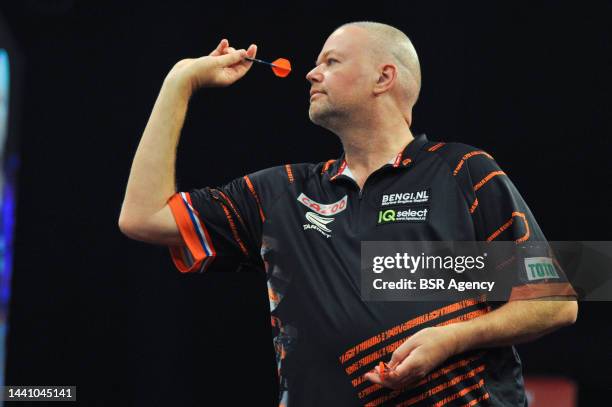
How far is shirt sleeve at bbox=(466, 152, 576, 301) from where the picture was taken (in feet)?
5.84

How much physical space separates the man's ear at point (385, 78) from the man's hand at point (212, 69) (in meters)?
0.34

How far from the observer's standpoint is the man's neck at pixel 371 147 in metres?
2.06

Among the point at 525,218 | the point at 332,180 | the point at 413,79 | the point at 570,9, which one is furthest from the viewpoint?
the point at 570,9

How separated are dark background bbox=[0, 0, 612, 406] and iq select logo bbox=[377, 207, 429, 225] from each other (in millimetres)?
1498

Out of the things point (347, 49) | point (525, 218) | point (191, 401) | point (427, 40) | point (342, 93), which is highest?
point (427, 40)

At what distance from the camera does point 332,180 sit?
2049mm

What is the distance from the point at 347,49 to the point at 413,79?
21 centimetres

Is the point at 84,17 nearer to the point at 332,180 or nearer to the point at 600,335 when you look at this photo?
the point at 332,180

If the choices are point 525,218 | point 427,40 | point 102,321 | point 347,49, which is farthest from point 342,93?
point 102,321

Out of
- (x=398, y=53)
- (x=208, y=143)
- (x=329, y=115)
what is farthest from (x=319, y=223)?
(x=208, y=143)

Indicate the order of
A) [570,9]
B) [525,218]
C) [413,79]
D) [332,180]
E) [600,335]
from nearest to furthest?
[525,218] → [332,180] → [413,79] → [600,335] → [570,9]

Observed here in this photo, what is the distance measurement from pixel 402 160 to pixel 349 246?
0.27m

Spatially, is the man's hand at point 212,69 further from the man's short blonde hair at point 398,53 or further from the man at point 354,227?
the man's short blonde hair at point 398,53

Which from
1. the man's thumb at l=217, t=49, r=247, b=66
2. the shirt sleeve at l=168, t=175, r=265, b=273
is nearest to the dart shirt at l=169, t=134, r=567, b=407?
the shirt sleeve at l=168, t=175, r=265, b=273
